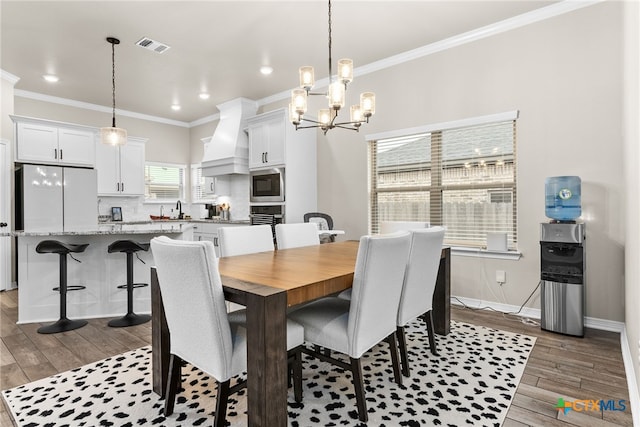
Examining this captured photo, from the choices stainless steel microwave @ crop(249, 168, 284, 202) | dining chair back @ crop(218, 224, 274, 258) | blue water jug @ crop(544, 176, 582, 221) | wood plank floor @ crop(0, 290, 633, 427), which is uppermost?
stainless steel microwave @ crop(249, 168, 284, 202)

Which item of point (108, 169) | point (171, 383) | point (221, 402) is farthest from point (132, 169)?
point (221, 402)

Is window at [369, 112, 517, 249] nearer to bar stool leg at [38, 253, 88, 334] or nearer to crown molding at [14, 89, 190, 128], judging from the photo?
bar stool leg at [38, 253, 88, 334]

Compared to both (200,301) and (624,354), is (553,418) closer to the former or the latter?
(624,354)

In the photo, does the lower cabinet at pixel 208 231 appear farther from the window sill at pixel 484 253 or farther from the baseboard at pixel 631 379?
the baseboard at pixel 631 379

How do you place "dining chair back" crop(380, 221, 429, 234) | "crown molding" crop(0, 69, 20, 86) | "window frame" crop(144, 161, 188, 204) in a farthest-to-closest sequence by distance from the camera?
"window frame" crop(144, 161, 188, 204) → "crown molding" crop(0, 69, 20, 86) → "dining chair back" crop(380, 221, 429, 234)

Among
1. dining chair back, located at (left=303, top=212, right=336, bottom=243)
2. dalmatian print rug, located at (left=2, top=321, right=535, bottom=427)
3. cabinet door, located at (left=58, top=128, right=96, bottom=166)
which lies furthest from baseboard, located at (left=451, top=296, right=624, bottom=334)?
cabinet door, located at (left=58, top=128, right=96, bottom=166)

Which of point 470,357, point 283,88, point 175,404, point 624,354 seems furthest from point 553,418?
point 283,88

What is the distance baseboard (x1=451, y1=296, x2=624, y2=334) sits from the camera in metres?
2.92

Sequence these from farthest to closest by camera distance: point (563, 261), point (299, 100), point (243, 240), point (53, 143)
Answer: point (53, 143) < point (563, 261) < point (243, 240) < point (299, 100)

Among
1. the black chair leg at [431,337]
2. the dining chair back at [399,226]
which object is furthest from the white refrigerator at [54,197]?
the black chair leg at [431,337]

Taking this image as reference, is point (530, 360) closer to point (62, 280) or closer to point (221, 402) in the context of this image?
point (221, 402)

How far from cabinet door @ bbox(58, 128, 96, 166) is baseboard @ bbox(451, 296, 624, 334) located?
233 inches

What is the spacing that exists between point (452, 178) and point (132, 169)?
5519mm

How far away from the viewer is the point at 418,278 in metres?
2.22
